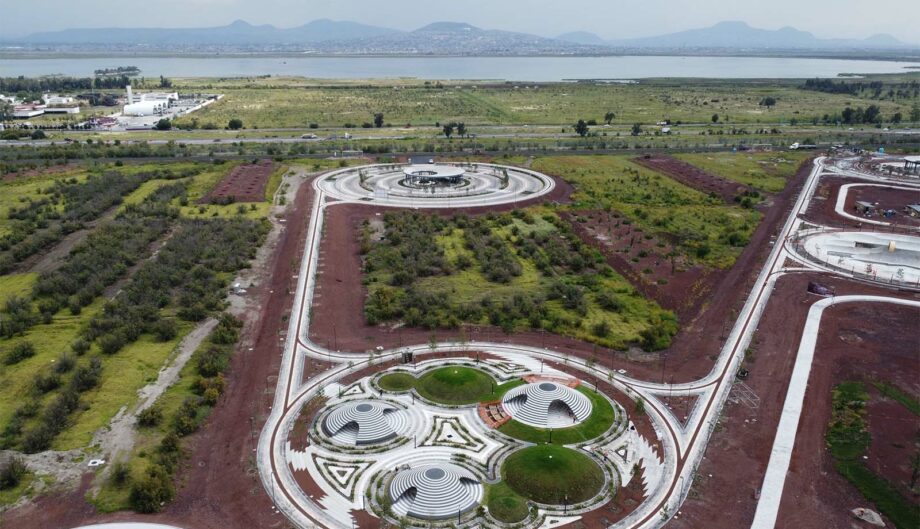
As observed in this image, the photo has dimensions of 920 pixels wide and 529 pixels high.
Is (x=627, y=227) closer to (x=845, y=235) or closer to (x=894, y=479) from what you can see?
(x=845, y=235)

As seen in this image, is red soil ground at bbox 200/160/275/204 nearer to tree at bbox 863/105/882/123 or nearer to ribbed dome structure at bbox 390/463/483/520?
ribbed dome structure at bbox 390/463/483/520

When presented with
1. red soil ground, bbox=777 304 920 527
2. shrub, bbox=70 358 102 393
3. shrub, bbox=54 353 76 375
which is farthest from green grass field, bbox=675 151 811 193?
shrub, bbox=54 353 76 375

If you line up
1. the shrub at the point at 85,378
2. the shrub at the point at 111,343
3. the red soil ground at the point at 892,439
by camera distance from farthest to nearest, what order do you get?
the shrub at the point at 111,343
the shrub at the point at 85,378
the red soil ground at the point at 892,439

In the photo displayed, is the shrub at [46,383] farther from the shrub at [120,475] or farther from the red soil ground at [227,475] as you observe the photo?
the shrub at [120,475]

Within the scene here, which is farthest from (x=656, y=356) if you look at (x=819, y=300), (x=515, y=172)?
(x=515, y=172)

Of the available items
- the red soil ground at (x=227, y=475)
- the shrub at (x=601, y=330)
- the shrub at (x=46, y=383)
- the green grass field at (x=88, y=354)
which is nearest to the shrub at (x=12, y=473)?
the red soil ground at (x=227, y=475)
